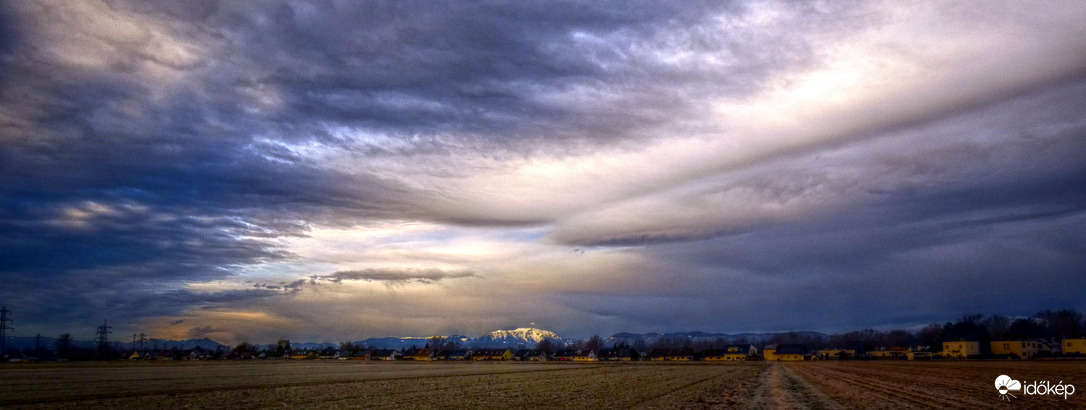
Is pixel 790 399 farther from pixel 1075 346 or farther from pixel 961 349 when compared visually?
pixel 961 349

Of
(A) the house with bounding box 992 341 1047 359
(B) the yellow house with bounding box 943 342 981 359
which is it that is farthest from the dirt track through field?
(B) the yellow house with bounding box 943 342 981 359

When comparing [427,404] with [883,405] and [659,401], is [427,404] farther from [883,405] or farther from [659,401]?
[883,405]

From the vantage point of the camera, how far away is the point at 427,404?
35.9m

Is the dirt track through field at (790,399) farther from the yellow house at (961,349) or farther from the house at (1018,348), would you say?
the yellow house at (961,349)

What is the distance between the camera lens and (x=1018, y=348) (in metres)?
160

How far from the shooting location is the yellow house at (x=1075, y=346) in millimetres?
141625

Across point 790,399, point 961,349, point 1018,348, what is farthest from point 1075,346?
point 790,399

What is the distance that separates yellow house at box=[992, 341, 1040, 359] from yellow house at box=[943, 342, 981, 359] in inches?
179

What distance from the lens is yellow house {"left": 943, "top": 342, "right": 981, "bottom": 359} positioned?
551 feet

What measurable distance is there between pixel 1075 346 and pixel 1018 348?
14.5 meters

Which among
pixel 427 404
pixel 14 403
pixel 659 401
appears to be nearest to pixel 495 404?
pixel 427 404

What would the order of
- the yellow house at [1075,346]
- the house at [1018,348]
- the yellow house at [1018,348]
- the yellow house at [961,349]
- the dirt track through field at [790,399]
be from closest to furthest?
the dirt track through field at [790,399] < the yellow house at [1075,346] < the house at [1018,348] < the yellow house at [1018,348] < the yellow house at [961,349]

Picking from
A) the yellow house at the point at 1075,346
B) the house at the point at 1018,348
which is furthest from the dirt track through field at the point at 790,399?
the house at the point at 1018,348

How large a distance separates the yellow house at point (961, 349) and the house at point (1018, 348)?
14.7 ft
